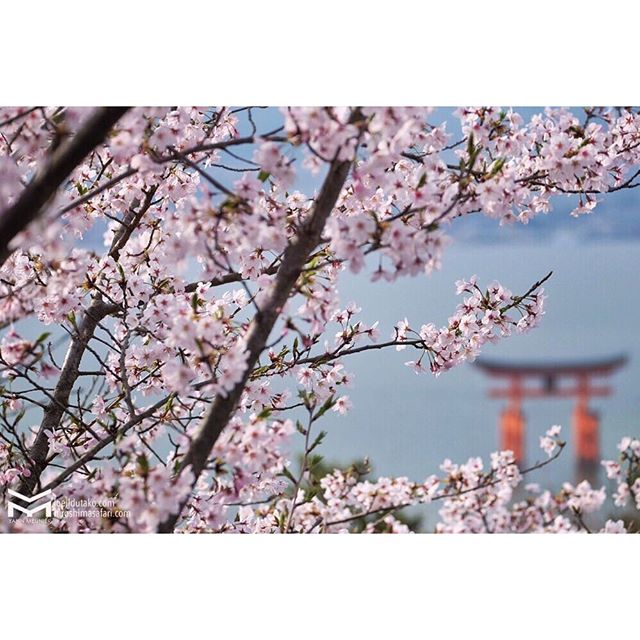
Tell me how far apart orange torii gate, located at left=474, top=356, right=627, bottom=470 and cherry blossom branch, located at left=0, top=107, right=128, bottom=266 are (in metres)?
1.77

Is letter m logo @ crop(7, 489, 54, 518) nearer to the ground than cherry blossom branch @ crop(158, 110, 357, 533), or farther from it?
nearer to the ground

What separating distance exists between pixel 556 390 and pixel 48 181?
196 cm

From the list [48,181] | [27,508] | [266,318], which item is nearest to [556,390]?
[266,318]

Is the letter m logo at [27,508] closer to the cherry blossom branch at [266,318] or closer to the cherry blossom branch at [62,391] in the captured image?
the cherry blossom branch at [62,391]

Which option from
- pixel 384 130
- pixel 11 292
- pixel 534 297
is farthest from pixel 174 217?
pixel 534 297

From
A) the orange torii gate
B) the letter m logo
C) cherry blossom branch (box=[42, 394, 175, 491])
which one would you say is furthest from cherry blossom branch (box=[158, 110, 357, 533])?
the orange torii gate

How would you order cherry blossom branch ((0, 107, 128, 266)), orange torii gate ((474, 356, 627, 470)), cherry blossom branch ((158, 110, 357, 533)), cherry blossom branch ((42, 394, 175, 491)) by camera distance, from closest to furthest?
cherry blossom branch ((0, 107, 128, 266))
cherry blossom branch ((158, 110, 357, 533))
cherry blossom branch ((42, 394, 175, 491))
orange torii gate ((474, 356, 627, 470))

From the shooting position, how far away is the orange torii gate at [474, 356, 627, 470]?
2.76 metres

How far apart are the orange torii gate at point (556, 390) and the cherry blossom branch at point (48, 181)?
1768 mm

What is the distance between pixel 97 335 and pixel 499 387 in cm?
135

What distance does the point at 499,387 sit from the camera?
2936 millimetres

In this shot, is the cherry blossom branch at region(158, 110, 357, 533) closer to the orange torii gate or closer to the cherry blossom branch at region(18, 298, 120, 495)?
the cherry blossom branch at region(18, 298, 120, 495)
